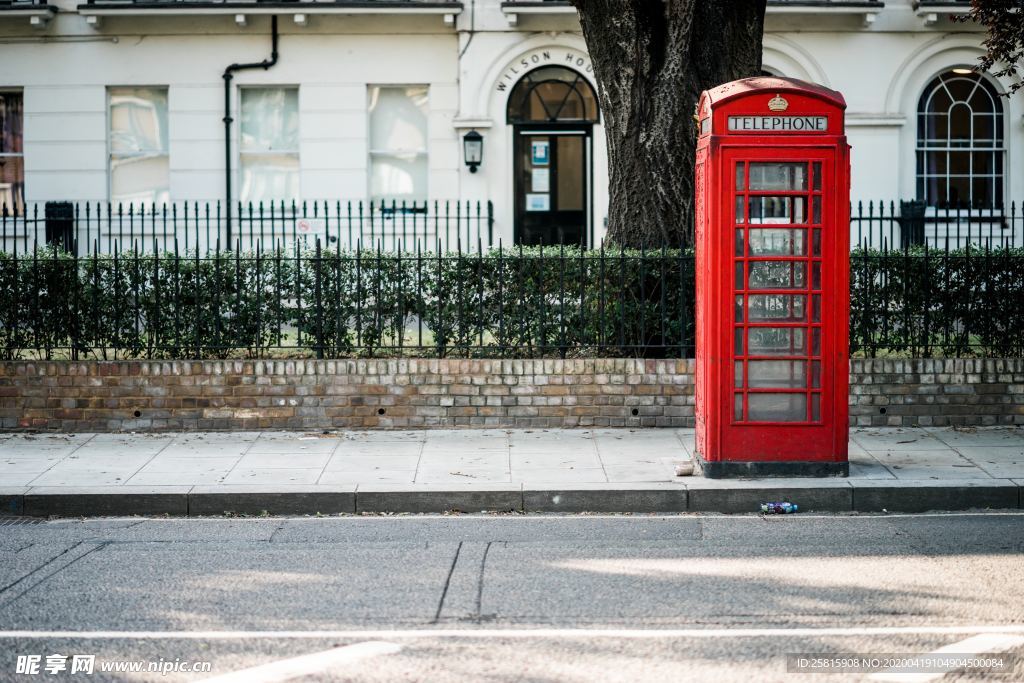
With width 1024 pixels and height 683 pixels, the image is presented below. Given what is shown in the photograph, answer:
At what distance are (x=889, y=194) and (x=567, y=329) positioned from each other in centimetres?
929

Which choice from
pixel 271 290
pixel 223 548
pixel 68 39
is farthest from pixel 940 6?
pixel 223 548

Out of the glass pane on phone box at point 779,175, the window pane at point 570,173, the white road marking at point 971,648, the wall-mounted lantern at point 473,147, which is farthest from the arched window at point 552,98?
the white road marking at point 971,648

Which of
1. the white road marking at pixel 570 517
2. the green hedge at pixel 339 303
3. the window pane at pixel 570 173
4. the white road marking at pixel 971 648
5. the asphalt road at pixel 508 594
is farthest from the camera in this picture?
the window pane at pixel 570 173

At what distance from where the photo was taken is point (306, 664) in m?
5.09

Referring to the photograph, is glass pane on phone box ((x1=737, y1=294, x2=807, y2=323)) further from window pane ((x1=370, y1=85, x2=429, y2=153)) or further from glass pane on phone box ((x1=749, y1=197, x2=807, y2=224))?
window pane ((x1=370, y1=85, x2=429, y2=153))

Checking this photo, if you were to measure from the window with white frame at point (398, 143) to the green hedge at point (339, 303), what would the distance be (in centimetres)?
778

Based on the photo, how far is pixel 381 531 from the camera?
8023 millimetres

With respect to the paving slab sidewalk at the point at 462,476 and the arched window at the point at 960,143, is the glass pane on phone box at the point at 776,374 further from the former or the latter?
the arched window at the point at 960,143

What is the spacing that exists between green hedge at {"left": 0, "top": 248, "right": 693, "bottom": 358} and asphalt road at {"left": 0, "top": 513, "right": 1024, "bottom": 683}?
130 inches

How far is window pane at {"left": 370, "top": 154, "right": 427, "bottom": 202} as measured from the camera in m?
19.3

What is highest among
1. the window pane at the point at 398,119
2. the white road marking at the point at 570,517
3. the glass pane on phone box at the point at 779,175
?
the window pane at the point at 398,119

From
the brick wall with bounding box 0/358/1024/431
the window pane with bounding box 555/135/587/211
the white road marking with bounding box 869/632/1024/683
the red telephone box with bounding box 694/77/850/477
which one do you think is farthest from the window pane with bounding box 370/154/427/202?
the white road marking with bounding box 869/632/1024/683

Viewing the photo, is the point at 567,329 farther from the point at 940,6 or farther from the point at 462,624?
the point at 940,6

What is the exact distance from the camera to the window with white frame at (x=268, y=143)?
19219 millimetres
